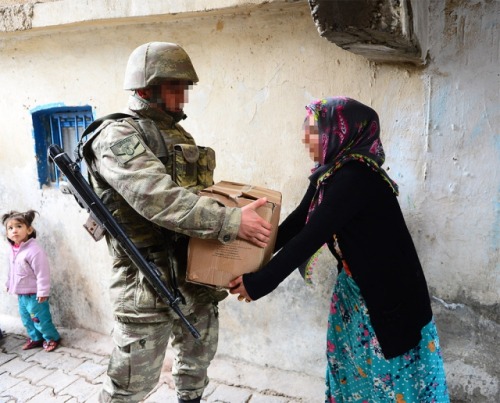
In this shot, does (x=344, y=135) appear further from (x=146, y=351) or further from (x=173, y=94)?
(x=146, y=351)

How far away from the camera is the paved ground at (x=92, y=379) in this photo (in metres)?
2.96

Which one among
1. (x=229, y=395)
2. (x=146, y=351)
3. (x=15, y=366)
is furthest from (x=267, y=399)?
(x=15, y=366)

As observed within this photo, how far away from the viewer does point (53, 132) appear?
12.9 feet

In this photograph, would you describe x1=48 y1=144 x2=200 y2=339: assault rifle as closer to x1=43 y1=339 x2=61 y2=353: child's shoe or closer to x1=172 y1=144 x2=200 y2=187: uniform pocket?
x1=172 y1=144 x2=200 y2=187: uniform pocket

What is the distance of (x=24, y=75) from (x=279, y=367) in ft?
10.3

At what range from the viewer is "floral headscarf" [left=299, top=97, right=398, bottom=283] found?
1779 millimetres

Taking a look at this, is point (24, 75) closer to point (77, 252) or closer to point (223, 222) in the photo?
point (77, 252)

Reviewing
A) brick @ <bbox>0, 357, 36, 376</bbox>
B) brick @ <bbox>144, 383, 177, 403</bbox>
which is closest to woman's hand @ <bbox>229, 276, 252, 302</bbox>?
brick @ <bbox>144, 383, 177, 403</bbox>

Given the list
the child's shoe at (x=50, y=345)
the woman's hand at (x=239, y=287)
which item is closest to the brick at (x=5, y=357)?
the child's shoe at (x=50, y=345)

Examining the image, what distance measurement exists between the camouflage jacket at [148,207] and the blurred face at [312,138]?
41 cm

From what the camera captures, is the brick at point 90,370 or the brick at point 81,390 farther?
the brick at point 90,370

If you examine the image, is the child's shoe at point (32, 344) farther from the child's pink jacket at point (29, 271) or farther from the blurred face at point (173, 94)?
the blurred face at point (173, 94)

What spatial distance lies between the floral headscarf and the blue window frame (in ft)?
8.46

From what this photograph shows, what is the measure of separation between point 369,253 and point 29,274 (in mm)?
3001
